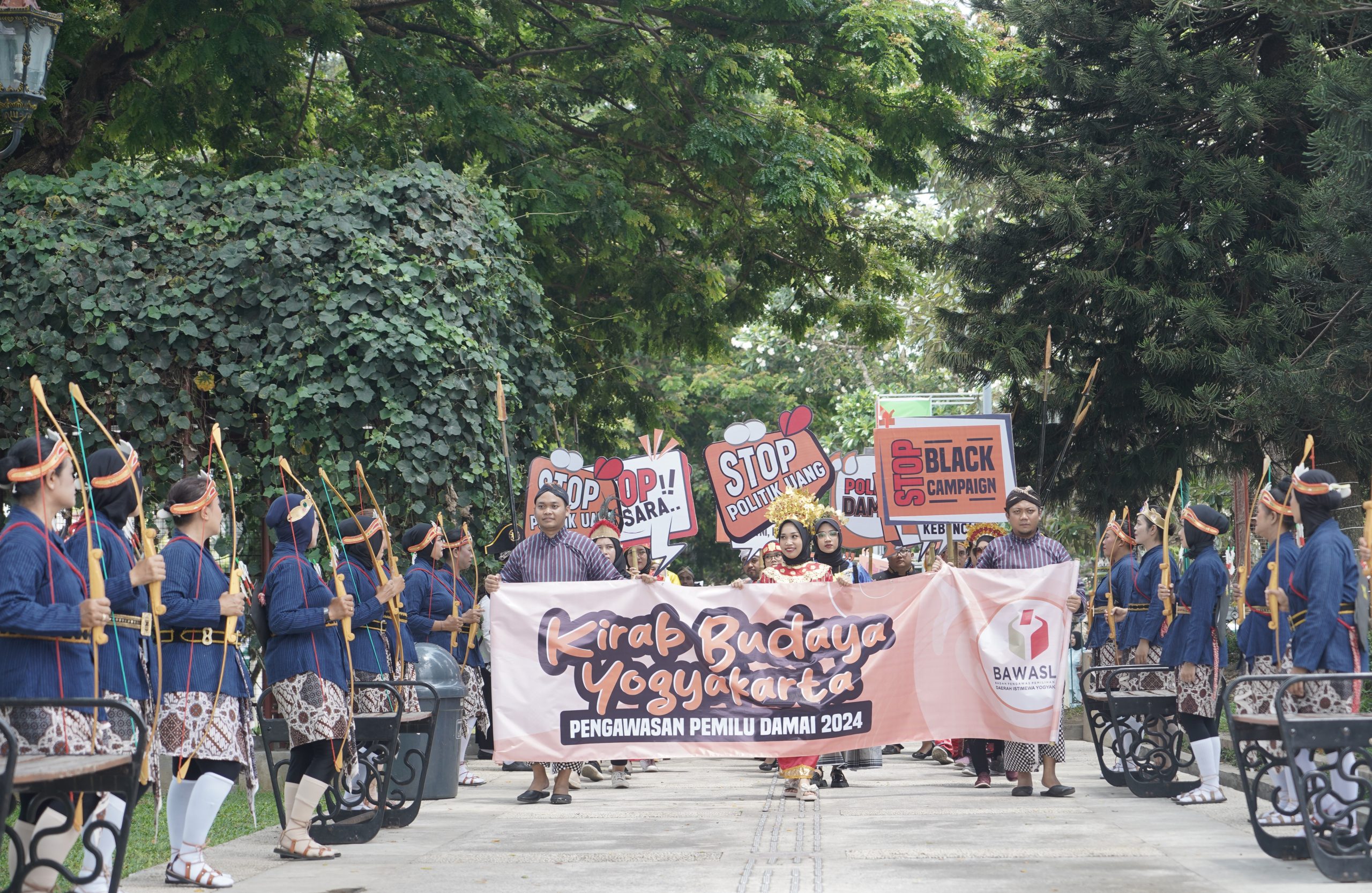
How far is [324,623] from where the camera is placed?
7770 mm

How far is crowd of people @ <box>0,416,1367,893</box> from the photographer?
5867mm

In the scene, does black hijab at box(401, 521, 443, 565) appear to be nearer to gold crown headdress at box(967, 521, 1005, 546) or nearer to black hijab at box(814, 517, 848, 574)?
black hijab at box(814, 517, 848, 574)

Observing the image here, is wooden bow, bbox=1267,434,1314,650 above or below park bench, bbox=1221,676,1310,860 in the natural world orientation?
above

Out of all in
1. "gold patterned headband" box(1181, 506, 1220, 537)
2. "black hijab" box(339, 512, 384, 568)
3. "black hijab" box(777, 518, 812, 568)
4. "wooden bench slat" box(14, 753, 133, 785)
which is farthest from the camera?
"black hijab" box(777, 518, 812, 568)

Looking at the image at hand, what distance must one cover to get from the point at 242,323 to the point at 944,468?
20.3 feet

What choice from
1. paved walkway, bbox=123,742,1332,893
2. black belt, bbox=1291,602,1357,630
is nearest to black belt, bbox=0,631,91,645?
paved walkway, bbox=123,742,1332,893

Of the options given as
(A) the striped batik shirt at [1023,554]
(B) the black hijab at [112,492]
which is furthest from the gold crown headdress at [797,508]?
(B) the black hijab at [112,492]

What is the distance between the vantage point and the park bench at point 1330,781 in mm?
6758

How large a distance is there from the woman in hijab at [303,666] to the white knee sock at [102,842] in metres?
1.21

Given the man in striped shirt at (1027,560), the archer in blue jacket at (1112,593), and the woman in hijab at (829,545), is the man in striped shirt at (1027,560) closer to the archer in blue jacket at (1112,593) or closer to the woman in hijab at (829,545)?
the archer in blue jacket at (1112,593)

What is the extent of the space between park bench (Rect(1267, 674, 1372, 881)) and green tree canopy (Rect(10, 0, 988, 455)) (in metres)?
8.68

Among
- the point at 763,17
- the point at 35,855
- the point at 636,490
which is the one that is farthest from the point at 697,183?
the point at 35,855

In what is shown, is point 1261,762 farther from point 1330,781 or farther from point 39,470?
point 39,470

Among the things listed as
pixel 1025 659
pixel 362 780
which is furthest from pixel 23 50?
pixel 1025 659
